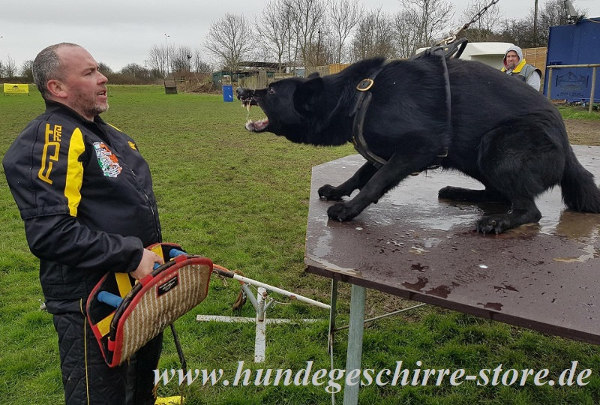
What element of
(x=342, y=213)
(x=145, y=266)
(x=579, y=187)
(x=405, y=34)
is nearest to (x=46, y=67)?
(x=145, y=266)

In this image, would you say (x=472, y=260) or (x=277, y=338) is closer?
(x=472, y=260)

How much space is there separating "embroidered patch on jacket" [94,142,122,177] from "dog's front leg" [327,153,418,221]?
111 centimetres

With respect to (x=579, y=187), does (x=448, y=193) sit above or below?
below

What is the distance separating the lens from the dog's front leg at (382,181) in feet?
7.37

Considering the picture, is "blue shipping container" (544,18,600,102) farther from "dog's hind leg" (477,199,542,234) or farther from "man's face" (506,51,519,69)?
"dog's hind leg" (477,199,542,234)

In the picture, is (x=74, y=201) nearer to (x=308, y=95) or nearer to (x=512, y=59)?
(x=308, y=95)

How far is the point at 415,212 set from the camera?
8.37 feet

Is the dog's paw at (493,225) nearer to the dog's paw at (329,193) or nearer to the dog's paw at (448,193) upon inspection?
the dog's paw at (448,193)

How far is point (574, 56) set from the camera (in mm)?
16688

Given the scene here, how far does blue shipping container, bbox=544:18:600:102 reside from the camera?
1609cm

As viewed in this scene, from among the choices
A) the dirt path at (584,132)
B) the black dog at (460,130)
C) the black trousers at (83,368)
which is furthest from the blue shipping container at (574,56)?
the black trousers at (83,368)

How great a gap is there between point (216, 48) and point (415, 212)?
58.0 m

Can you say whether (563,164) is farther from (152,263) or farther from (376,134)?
(152,263)

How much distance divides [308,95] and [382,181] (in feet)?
2.39
